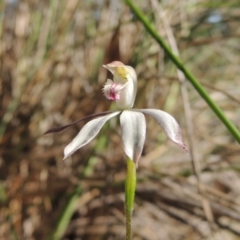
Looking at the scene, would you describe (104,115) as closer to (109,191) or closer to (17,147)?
(109,191)

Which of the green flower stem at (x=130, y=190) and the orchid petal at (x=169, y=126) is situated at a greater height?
the orchid petal at (x=169, y=126)

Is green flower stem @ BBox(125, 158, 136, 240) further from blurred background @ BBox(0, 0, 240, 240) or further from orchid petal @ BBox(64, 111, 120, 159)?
blurred background @ BBox(0, 0, 240, 240)

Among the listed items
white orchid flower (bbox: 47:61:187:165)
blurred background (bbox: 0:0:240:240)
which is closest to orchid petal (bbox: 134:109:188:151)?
white orchid flower (bbox: 47:61:187:165)

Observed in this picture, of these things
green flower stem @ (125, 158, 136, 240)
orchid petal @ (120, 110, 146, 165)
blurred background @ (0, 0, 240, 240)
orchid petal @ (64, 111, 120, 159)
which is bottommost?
blurred background @ (0, 0, 240, 240)

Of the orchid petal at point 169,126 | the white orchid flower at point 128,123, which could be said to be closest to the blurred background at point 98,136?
the white orchid flower at point 128,123

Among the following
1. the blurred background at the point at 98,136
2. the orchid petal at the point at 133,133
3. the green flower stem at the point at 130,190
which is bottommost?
the blurred background at the point at 98,136

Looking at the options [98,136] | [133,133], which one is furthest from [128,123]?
[98,136]

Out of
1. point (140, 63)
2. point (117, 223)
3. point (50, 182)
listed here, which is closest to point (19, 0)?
point (140, 63)

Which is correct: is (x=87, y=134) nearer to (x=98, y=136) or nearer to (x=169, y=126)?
(x=169, y=126)

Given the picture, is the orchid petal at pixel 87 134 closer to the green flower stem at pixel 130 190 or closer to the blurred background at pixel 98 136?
the green flower stem at pixel 130 190
